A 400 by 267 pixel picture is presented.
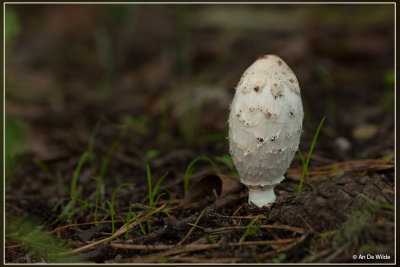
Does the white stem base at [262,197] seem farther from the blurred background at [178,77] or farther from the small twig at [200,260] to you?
the blurred background at [178,77]

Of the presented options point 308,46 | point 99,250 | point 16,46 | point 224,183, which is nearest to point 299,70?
point 308,46

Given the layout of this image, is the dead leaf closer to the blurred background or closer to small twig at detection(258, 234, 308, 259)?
small twig at detection(258, 234, 308, 259)

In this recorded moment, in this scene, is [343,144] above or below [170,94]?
below

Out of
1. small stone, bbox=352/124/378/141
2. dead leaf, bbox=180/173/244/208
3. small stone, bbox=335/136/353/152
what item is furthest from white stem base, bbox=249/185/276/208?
small stone, bbox=352/124/378/141

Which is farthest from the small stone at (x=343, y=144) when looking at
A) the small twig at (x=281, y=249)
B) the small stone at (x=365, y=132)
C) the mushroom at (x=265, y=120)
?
the small twig at (x=281, y=249)

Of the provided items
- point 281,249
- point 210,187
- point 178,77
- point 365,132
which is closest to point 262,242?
point 281,249

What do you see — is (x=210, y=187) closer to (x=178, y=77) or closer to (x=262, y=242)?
(x=262, y=242)
